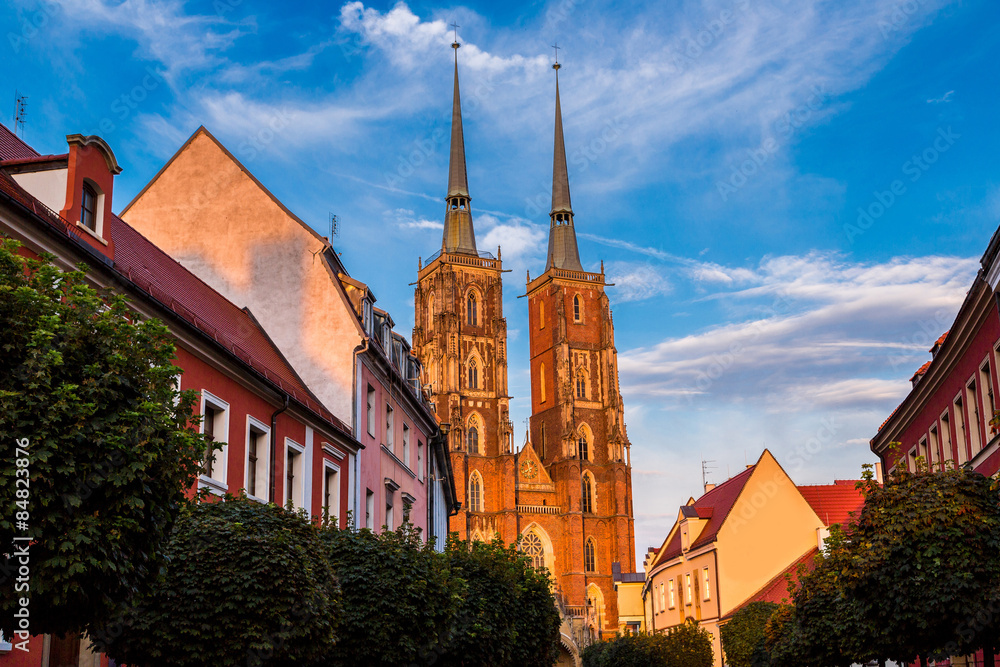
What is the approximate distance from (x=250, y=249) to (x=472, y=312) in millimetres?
81448

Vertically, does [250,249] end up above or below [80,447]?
above

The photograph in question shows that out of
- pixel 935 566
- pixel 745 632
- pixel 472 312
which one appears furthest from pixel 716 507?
pixel 472 312

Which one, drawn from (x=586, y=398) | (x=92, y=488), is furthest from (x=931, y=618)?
(x=586, y=398)

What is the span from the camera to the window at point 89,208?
722 inches

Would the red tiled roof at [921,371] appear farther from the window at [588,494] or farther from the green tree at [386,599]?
the window at [588,494]

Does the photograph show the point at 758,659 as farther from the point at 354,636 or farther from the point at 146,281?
the point at 146,281

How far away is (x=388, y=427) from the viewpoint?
34.7m

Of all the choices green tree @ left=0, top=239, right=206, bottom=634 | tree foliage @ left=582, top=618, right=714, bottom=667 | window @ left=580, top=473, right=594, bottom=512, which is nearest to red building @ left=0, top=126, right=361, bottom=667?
green tree @ left=0, top=239, right=206, bottom=634

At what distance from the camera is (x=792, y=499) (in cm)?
5178

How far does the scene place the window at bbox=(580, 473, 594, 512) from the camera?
10925 centimetres

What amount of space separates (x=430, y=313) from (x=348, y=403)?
82752 millimetres

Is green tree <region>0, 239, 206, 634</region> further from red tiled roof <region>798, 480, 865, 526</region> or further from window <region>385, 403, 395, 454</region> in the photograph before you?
red tiled roof <region>798, 480, 865, 526</region>

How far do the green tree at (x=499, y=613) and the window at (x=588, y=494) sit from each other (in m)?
76.4

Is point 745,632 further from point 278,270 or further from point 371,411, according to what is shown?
point 278,270
